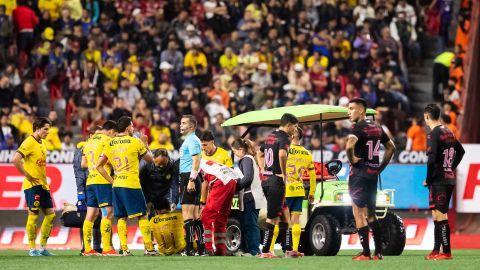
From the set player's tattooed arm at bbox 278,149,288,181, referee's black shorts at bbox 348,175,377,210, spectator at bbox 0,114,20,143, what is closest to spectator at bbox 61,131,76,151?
spectator at bbox 0,114,20,143

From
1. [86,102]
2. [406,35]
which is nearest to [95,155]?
[86,102]

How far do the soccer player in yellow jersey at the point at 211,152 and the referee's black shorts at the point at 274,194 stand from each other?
1.58m

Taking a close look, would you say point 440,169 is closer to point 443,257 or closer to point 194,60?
point 443,257

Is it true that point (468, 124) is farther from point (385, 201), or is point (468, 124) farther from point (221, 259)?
point (221, 259)

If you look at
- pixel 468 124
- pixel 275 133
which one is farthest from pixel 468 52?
pixel 275 133

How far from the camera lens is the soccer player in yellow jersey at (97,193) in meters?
21.2

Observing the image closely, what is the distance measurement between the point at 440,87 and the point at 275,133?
638 inches

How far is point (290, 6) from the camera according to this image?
122 ft

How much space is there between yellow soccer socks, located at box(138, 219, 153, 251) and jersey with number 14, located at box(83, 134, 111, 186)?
0.87 m

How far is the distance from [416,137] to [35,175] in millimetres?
12851

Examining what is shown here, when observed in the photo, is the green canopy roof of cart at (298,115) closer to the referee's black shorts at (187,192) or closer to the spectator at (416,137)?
the referee's black shorts at (187,192)

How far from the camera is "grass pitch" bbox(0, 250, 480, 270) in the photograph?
17750 millimetres

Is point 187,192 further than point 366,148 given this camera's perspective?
Yes

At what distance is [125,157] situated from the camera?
20688 millimetres
